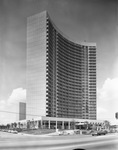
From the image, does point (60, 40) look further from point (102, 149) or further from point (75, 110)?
point (102, 149)

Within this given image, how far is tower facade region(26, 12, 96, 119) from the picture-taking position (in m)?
19.1

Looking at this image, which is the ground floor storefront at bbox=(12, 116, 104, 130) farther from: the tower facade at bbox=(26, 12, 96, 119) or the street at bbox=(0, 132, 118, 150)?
the street at bbox=(0, 132, 118, 150)

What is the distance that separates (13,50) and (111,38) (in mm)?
1241

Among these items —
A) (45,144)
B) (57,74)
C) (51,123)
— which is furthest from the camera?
(57,74)

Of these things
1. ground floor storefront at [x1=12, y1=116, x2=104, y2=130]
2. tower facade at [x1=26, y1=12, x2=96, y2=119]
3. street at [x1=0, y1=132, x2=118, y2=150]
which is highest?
tower facade at [x1=26, y1=12, x2=96, y2=119]

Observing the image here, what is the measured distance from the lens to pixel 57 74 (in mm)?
22422

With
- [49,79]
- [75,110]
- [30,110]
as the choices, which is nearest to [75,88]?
[75,110]

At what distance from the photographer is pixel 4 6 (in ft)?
8.45

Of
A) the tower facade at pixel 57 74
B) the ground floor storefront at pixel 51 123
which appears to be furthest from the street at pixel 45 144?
the ground floor storefront at pixel 51 123

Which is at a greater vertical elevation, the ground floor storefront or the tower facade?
the tower facade

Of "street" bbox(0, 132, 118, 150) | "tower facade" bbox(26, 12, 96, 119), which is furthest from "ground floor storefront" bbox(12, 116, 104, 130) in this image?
"street" bbox(0, 132, 118, 150)

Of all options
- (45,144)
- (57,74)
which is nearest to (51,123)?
(57,74)

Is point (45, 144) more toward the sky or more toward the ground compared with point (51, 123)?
more toward the sky

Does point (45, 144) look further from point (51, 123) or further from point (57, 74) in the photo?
point (57, 74)
